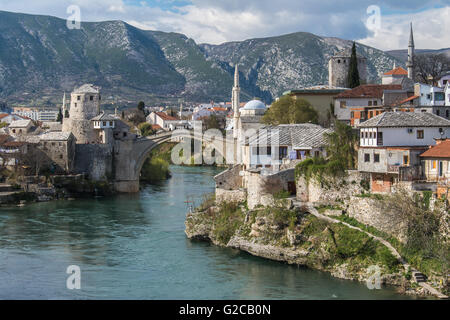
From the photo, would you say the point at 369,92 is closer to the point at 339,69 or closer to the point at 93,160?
the point at 339,69

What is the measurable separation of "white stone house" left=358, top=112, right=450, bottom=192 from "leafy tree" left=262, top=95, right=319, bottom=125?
15.4 meters

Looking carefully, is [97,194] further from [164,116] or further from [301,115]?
[164,116]

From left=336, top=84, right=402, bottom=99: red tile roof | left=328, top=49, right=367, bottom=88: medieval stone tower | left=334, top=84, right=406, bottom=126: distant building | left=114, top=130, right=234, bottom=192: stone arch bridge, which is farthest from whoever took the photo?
left=114, top=130, right=234, bottom=192: stone arch bridge

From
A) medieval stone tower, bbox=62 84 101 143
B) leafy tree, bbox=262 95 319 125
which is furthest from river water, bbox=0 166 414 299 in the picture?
medieval stone tower, bbox=62 84 101 143

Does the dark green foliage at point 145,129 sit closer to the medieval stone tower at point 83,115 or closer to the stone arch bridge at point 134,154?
the stone arch bridge at point 134,154

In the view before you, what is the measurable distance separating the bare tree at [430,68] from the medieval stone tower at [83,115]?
3145cm

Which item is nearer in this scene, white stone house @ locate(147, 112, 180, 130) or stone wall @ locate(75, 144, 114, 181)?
stone wall @ locate(75, 144, 114, 181)

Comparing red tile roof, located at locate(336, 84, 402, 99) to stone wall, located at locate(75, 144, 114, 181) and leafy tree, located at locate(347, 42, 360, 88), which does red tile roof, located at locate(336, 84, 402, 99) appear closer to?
leafy tree, located at locate(347, 42, 360, 88)

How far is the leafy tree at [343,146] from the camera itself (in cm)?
3291

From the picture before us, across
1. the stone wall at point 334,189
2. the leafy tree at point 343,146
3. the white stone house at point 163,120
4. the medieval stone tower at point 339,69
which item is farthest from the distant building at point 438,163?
the white stone house at point 163,120

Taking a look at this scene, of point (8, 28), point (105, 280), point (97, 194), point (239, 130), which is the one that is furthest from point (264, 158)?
→ point (8, 28)

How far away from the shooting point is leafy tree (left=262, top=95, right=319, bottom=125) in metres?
48.5

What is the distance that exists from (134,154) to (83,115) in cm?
637
